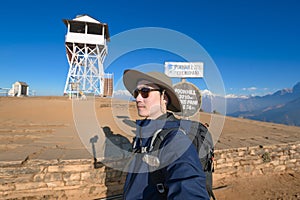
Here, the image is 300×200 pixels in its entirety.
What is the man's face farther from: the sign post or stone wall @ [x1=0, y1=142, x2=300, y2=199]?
the sign post

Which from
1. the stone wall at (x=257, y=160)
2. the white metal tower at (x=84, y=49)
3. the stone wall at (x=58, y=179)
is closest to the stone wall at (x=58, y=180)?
the stone wall at (x=58, y=179)

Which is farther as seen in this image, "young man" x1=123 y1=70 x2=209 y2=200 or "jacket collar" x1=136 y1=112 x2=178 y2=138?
"jacket collar" x1=136 y1=112 x2=178 y2=138

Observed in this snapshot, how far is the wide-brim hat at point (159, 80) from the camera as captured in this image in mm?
1763

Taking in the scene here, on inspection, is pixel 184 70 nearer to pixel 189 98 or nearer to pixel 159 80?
pixel 189 98

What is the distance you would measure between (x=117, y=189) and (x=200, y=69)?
4837mm

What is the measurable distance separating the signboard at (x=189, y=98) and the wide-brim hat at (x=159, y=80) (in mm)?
3624

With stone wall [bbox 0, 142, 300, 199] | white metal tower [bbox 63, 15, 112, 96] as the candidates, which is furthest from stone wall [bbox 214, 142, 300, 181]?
white metal tower [bbox 63, 15, 112, 96]

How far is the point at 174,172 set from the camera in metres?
1.07

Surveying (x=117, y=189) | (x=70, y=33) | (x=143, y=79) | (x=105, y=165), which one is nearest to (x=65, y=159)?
(x=105, y=165)

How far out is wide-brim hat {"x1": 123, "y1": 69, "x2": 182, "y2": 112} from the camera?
1763mm

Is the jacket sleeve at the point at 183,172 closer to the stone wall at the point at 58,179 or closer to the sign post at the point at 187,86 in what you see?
the stone wall at the point at 58,179

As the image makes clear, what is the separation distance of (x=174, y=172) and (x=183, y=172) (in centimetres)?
6

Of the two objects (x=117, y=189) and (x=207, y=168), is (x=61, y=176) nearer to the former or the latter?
(x=117, y=189)

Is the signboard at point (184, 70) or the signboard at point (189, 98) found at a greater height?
the signboard at point (184, 70)
